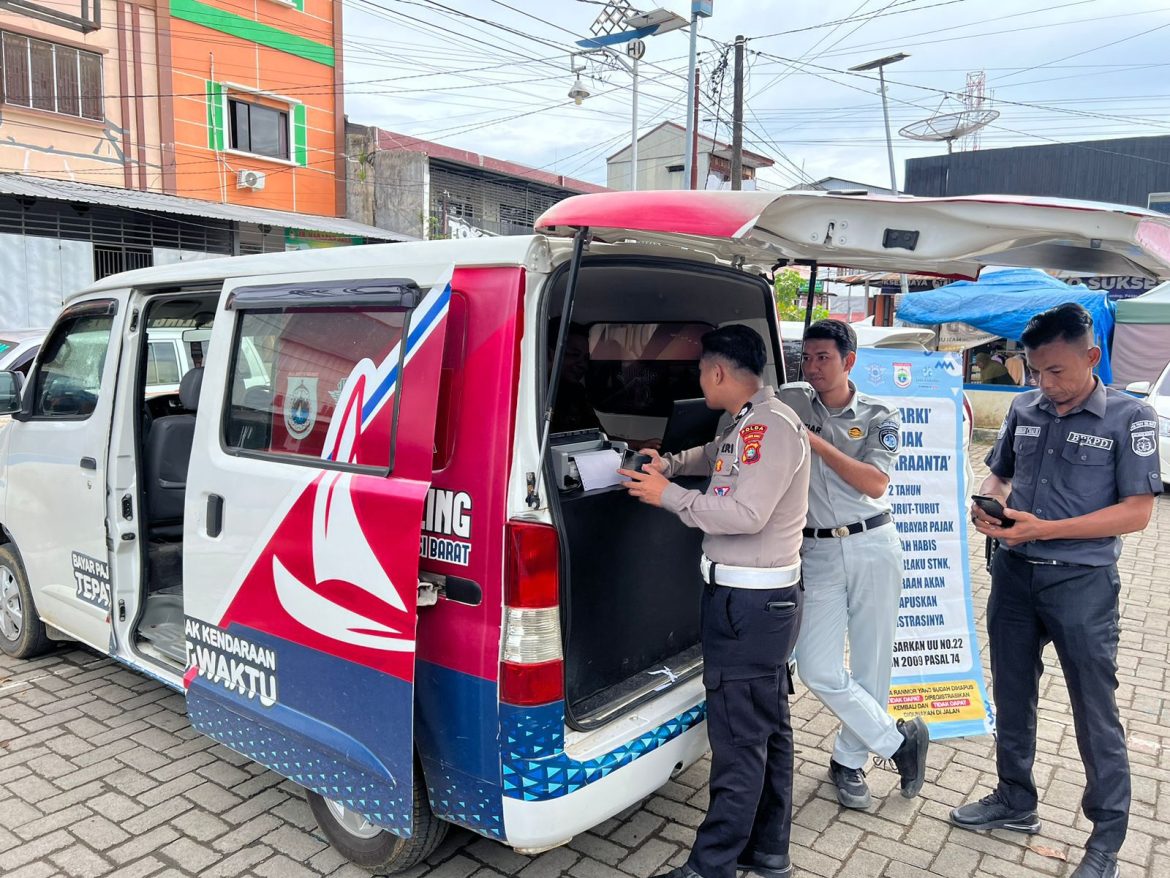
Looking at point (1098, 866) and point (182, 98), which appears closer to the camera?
point (1098, 866)

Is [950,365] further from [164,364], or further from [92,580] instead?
[164,364]

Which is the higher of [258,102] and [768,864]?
[258,102]

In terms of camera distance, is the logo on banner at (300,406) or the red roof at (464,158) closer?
the logo on banner at (300,406)

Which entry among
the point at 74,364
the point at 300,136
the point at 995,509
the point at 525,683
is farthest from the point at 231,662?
the point at 300,136

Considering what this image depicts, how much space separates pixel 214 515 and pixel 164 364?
5784 mm

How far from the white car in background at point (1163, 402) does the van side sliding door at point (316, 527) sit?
9035 mm

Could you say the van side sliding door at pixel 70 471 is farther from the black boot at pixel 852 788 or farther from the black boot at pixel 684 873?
the black boot at pixel 852 788

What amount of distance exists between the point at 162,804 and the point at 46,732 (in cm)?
96

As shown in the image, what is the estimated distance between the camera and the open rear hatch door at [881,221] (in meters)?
1.92

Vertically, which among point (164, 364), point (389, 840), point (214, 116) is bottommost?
point (389, 840)

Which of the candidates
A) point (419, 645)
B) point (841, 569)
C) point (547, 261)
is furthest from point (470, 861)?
point (547, 261)

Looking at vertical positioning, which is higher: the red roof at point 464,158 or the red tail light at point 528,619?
the red roof at point 464,158

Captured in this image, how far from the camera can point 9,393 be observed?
156 inches

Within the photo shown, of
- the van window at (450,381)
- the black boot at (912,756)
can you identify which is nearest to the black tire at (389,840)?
the van window at (450,381)
